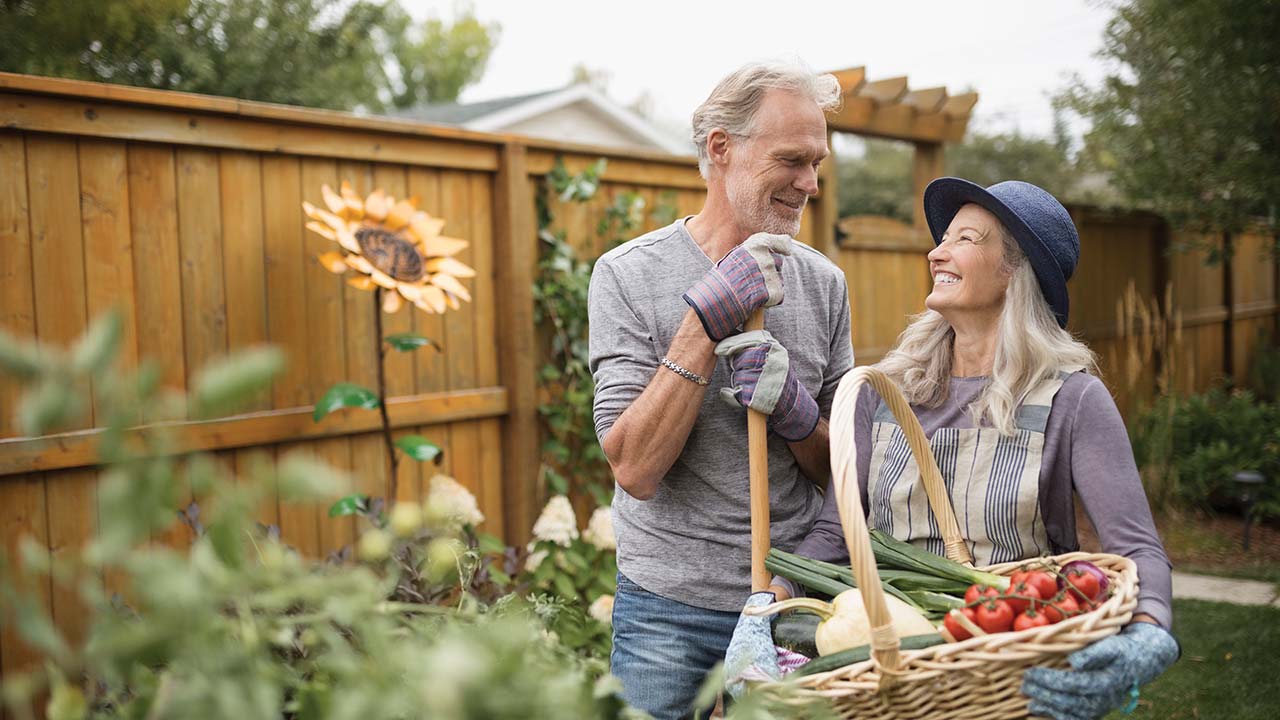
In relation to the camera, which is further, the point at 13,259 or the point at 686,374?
the point at 13,259

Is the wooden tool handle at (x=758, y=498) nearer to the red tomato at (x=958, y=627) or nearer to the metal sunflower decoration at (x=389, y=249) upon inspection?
the red tomato at (x=958, y=627)

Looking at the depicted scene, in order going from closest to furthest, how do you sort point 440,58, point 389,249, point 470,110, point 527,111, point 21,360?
point 21,360 < point 389,249 < point 470,110 < point 527,111 < point 440,58

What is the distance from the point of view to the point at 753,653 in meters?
1.53

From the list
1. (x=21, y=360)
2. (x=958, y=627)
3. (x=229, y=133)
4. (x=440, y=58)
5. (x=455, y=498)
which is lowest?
(x=455, y=498)

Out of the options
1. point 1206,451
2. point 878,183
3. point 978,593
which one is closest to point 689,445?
point 978,593

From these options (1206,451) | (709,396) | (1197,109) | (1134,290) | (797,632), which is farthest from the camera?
(1134,290)

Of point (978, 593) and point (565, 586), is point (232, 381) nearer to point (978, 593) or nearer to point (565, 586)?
point (978, 593)

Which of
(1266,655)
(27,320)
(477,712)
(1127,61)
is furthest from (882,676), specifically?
(1127,61)

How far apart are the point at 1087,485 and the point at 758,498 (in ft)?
1.84

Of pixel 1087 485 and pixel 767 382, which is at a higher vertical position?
pixel 767 382

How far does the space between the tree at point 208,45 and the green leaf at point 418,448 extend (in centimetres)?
786

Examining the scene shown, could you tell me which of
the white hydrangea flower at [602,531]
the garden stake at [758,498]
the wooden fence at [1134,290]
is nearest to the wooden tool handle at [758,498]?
the garden stake at [758,498]

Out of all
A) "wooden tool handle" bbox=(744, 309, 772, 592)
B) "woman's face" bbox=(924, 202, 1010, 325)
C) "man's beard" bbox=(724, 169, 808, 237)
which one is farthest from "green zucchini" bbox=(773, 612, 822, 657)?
"man's beard" bbox=(724, 169, 808, 237)

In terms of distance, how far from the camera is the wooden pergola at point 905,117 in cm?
521
